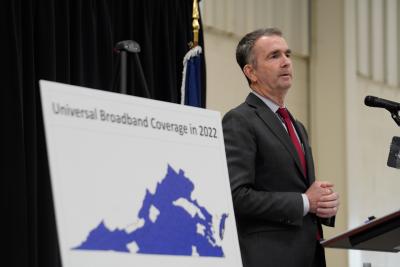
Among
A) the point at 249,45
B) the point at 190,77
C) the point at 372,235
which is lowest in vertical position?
the point at 372,235

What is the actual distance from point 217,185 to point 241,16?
3867mm

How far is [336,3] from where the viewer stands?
252 inches

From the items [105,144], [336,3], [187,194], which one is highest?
[336,3]

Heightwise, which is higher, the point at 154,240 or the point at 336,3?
the point at 336,3

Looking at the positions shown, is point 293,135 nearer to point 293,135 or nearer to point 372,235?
point 293,135

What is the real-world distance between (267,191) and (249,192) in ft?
0.40

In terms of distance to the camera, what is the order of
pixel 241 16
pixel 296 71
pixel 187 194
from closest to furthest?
pixel 187 194
pixel 241 16
pixel 296 71

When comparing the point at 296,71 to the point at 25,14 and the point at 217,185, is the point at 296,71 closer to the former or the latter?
the point at 25,14

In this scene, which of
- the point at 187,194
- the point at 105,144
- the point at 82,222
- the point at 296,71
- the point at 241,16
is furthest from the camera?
the point at 296,71

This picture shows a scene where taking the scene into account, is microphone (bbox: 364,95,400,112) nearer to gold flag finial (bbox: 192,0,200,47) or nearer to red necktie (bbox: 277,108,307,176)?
red necktie (bbox: 277,108,307,176)

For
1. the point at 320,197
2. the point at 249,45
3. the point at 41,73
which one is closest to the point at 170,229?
the point at 320,197

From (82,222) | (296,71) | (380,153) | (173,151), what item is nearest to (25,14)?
(173,151)

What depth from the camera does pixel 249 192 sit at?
2594mm

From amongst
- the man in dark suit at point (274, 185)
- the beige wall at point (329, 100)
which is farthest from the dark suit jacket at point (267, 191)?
the beige wall at point (329, 100)
